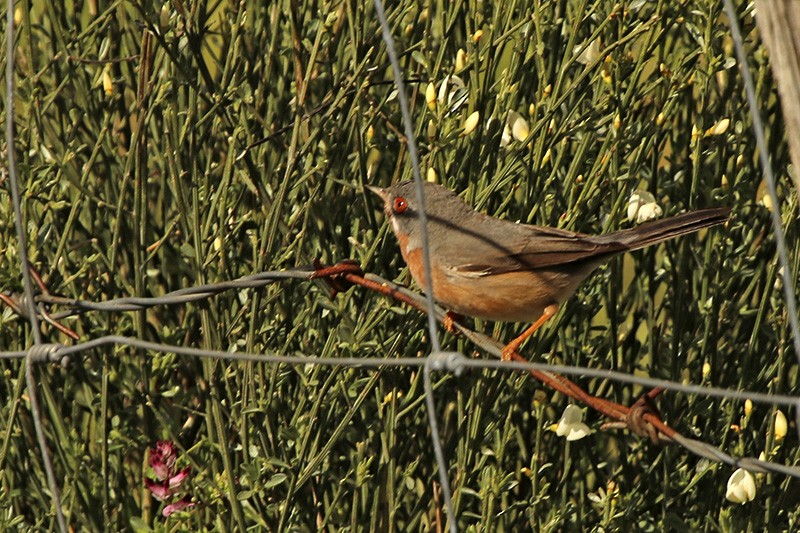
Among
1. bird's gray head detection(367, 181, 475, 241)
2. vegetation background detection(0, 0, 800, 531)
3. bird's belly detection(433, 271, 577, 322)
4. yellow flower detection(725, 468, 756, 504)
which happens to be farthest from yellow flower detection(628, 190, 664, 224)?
yellow flower detection(725, 468, 756, 504)

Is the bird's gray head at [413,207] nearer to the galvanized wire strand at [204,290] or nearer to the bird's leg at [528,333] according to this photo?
the bird's leg at [528,333]

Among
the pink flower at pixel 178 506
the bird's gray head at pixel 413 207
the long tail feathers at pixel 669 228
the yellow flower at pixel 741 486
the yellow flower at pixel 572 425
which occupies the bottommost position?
the pink flower at pixel 178 506

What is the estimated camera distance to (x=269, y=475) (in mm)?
3008

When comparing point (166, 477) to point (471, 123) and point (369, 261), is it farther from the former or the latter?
point (471, 123)

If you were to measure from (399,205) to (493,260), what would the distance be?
329mm

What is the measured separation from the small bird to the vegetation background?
0.08 metres

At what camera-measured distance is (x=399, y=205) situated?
2.95 meters

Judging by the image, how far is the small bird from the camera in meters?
2.88

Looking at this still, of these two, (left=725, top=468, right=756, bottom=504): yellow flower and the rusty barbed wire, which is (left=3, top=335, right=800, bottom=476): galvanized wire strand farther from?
(left=725, top=468, right=756, bottom=504): yellow flower

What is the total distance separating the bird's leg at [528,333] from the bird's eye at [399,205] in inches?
18.5

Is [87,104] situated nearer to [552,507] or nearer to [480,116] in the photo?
[480,116]

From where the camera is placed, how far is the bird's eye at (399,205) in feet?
9.66

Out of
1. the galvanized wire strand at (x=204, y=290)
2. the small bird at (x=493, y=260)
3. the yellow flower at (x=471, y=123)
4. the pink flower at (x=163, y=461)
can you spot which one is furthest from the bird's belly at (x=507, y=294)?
the pink flower at (x=163, y=461)

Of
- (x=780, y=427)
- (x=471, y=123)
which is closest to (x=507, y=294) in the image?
(x=471, y=123)
